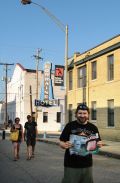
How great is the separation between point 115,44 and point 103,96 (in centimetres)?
413

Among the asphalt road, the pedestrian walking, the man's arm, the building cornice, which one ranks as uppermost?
the building cornice

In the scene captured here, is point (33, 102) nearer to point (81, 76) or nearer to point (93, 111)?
point (81, 76)

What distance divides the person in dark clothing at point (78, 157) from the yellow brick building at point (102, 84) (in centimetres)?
2205

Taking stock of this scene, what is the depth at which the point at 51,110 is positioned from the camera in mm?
60750

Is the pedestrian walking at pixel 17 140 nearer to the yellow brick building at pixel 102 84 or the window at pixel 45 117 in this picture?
the yellow brick building at pixel 102 84

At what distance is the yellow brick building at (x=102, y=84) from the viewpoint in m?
28.8

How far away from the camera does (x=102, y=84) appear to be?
31031 mm

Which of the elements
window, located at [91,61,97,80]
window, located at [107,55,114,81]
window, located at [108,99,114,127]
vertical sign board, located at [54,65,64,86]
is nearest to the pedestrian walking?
window, located at [108,99,114,127]

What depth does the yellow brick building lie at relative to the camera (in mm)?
28788

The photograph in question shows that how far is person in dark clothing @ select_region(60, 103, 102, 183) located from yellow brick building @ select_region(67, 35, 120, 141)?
22.0m

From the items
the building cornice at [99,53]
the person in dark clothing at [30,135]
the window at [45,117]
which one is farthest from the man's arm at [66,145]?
the window at [45,117]

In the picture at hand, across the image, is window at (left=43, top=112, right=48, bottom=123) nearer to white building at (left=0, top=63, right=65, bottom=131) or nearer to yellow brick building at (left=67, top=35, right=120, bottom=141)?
white building at (left=0, top=63, right=65, bottom=131)

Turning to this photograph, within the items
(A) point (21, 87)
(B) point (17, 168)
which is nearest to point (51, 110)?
(A) point (21, 87)

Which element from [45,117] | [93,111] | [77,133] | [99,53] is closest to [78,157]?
[77,133]
